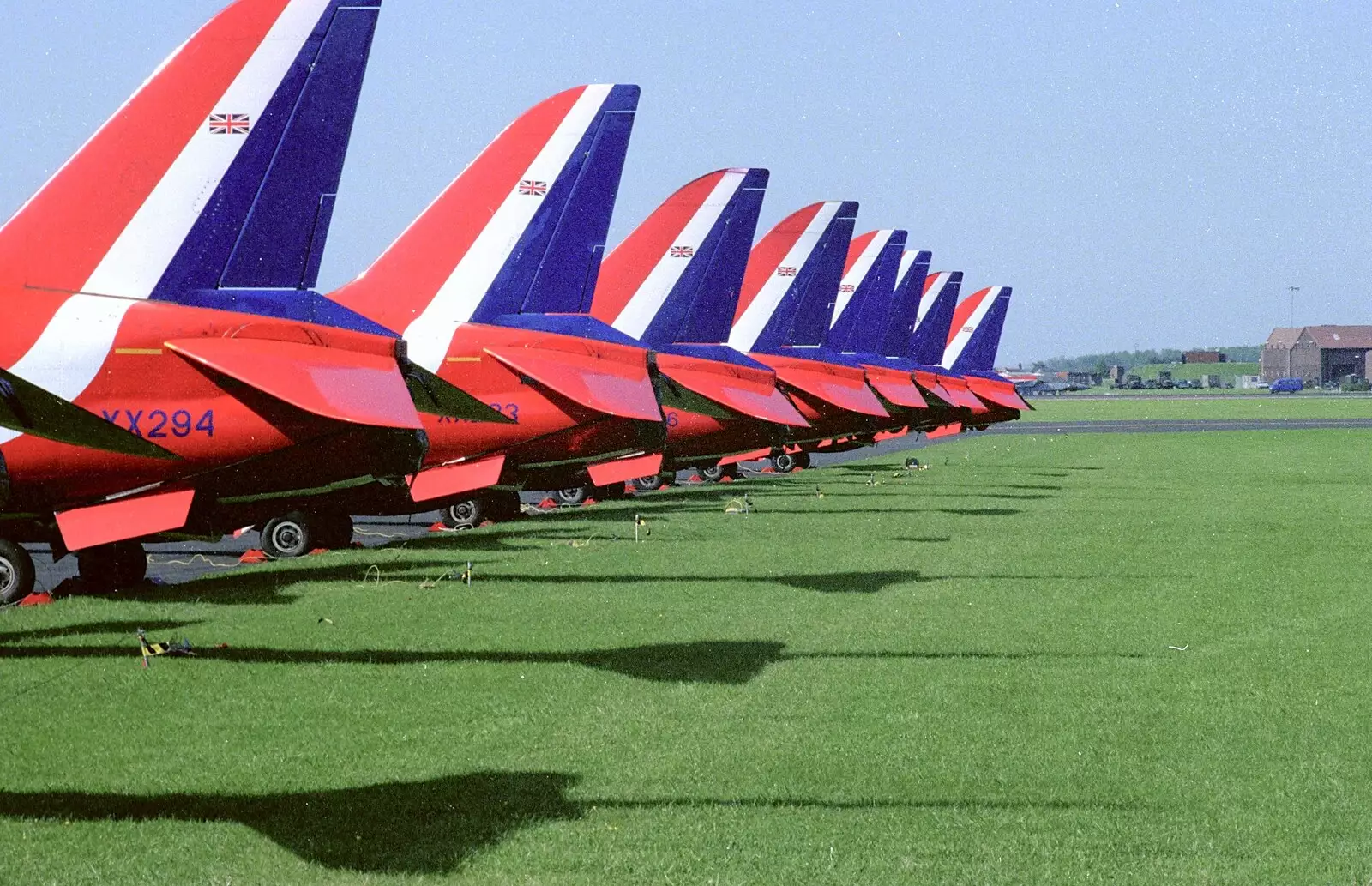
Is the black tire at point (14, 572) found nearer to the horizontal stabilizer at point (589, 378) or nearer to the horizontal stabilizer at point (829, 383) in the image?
the horizontal stabilizer at point (589, 378)

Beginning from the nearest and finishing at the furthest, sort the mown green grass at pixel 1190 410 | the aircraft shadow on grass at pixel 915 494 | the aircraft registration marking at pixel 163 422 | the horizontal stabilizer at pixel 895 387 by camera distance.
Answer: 1. the aircraft registration marking at pixel 163 422
2. the aircraft shadow on grass at pixel 915 494
3. the horizontal stabilizer at pixel 895 387
4. the mown green grass at pixel 1190 410

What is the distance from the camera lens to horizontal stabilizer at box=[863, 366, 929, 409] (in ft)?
146

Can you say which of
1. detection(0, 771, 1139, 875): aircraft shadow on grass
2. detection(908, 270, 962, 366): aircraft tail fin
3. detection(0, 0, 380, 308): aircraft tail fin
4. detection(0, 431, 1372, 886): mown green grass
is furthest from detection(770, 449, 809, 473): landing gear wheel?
detection(0, 771, 1139, 875): aircraft shadow on grass

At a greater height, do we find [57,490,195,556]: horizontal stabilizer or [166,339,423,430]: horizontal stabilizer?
[166,339,423,430]: horizontal stabilizer

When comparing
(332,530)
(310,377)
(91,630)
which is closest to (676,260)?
(332,530)

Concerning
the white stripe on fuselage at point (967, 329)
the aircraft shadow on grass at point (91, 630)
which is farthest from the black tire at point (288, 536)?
the white stripe on fuselage at point (967, 329)

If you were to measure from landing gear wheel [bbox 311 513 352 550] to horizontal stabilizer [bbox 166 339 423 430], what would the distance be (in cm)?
560

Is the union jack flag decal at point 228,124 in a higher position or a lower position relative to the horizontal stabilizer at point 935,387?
higher

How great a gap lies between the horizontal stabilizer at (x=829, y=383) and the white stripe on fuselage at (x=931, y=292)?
21167mm

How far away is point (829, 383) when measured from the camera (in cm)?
3819

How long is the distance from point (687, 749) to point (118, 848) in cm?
322

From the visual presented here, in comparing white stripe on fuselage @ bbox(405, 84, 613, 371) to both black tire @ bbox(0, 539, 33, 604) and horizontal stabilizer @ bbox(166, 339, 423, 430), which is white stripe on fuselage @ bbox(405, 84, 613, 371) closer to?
horizontal stabilizer @ bbox(166, 339, 423, 430)

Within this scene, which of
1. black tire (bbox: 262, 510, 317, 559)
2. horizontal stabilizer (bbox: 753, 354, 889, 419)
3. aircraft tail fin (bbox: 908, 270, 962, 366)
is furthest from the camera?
aircraft tail fin (bbox: 908, 270, 962, 366)

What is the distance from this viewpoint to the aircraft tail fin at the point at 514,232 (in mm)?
23047
